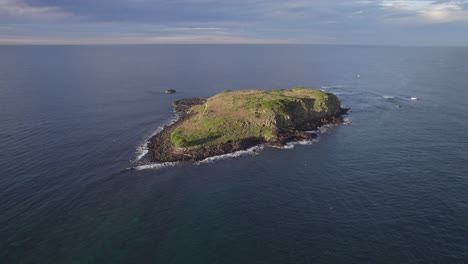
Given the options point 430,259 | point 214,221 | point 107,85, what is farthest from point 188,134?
point 107,85

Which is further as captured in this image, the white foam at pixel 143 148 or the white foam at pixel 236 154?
the white foam at pixel 143 148

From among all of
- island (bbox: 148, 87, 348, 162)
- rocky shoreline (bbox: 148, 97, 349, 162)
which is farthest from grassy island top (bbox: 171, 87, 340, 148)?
rocky shoreline (bbox: 148, 97, 349, 162)

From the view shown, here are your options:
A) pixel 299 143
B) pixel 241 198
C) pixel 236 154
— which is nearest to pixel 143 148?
pixel 236 154

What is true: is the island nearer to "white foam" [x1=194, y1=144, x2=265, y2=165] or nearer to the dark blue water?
"white foam" [x1=194, y1=144, x2=265, y2=165]

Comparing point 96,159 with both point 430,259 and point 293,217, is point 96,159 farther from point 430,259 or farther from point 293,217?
point 430,259

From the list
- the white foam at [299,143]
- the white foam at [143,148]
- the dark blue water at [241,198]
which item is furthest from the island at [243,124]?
the dark blue water at [241,198]

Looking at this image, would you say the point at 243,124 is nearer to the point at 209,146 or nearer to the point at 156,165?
the point at 209,146

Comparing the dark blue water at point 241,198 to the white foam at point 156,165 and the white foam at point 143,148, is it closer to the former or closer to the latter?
the white foam at point 143,148
